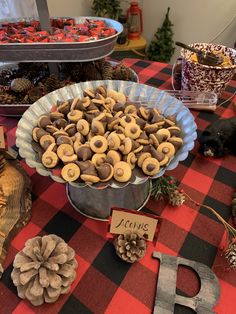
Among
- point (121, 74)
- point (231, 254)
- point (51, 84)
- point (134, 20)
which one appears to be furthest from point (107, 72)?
point (134, 20)

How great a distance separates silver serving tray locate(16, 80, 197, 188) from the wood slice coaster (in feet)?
0.39

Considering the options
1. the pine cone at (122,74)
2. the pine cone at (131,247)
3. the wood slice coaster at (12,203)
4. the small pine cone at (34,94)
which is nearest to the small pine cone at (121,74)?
the pine cone at (122,74)

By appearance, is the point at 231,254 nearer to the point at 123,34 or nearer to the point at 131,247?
the point at 131,247

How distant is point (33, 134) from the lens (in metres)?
0.54

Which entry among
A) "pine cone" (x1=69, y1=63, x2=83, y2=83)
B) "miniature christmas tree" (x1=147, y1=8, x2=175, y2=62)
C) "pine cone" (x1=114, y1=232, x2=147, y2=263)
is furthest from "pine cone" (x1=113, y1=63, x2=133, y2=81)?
"miniature christmas tree" (x1=147, y1=8, x2=175, y2=62)

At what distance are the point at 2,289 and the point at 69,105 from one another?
40 cm

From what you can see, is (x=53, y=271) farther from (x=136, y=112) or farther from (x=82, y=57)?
(x=82, y=57)

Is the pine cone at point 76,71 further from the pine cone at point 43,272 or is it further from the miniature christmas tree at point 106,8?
the miniature christmas tree at point 106,8

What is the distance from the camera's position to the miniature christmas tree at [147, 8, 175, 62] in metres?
1.96

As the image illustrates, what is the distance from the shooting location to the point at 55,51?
75 cm

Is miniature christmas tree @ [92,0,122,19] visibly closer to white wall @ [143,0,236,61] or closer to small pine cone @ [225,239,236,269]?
white wall @ [143,0,236,61]

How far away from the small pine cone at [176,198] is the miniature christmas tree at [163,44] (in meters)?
1.68

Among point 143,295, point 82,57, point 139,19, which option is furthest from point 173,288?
point 139,19

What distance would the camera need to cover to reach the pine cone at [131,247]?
498 mm
